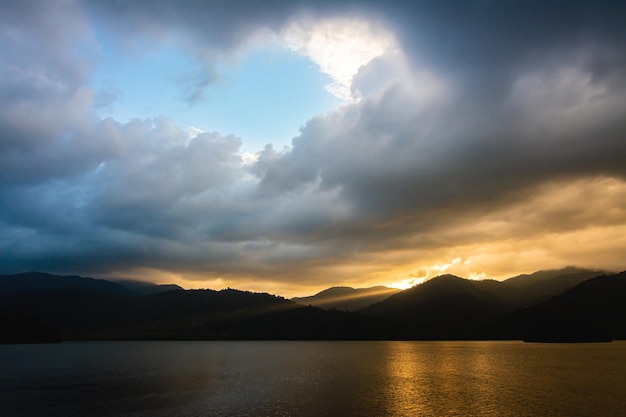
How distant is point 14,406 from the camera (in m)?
92.2

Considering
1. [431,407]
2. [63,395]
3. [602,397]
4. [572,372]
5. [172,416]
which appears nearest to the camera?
[172,416]

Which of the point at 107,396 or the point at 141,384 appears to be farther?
the point at 141,384

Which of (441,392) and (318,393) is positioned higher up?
(441,392)

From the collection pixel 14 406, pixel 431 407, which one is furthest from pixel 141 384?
pixel 431 407

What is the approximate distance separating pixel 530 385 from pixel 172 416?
317ft

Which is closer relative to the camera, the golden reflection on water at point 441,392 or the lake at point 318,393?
the lake at point 318,393

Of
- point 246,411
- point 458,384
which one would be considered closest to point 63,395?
point 246,411

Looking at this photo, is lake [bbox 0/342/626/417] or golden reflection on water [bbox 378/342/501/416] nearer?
lake [bbox 0/342/626/417]

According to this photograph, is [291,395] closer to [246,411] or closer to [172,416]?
[246,411]

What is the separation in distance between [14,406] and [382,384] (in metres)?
91.6

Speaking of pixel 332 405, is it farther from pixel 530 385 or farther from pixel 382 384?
pixel 530 385

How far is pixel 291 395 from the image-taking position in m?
107

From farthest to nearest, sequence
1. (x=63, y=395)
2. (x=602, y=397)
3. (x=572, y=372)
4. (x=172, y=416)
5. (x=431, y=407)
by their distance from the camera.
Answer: (x=572, y=372) < (x=63, y=395) < (x=602, y=397) < (x=431, y=407) < (x=172, y=416)

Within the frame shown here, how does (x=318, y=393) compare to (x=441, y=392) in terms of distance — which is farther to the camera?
(x=441, y=392)
